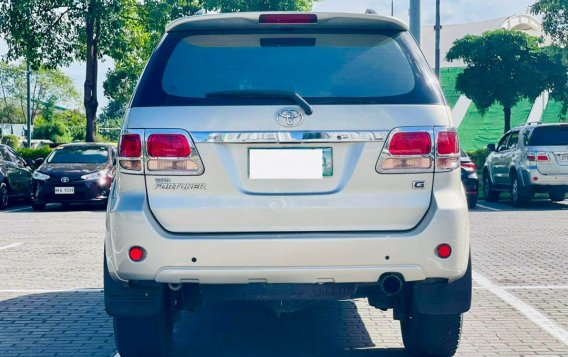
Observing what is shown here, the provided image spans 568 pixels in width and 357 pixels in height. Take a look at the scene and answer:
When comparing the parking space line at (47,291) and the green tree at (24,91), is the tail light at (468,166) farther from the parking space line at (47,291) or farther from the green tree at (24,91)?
the green tree at (24,91)

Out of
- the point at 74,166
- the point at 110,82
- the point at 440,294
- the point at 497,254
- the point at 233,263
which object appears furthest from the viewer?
the point at 110,82

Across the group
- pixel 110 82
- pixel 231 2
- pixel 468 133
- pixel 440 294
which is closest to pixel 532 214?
pixel 440 294

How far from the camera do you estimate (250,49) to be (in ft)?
15.6

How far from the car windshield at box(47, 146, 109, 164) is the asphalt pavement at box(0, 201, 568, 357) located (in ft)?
29.5

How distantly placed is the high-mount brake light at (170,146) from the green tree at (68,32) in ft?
78.3

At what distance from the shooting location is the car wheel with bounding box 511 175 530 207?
1902cm

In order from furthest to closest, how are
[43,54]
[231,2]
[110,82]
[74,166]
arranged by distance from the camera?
1. [110,82]
2. [231,2]
3. [43,54]
4. [74,166]

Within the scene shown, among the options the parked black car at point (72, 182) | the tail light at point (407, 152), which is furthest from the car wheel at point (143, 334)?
the parked black car at point (72, 182)

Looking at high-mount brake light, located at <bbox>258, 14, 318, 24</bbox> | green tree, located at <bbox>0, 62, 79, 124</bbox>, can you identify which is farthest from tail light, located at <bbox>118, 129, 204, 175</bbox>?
green tree, located at <bbox>0, 62, 79, 124</bbox>

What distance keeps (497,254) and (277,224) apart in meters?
6.71

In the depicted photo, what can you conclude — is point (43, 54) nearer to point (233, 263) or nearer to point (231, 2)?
point (231, 2)

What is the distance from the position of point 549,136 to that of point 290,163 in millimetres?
15083

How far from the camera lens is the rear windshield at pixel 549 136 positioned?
61.0 feet

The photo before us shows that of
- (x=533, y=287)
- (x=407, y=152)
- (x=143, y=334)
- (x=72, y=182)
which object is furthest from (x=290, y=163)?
(x=72, y=182)
